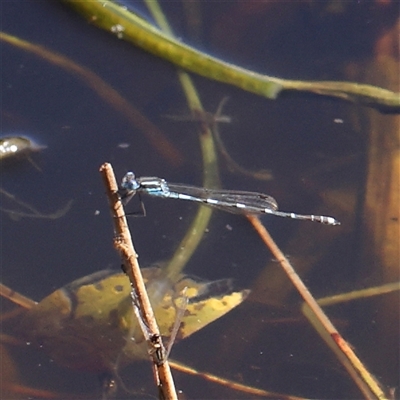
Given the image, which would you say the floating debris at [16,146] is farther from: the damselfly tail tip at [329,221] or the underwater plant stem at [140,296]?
the damselfly tail tip at [329,221]

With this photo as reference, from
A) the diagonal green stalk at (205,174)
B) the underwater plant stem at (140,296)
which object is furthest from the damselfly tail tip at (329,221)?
the underwater plant stem at (140,296)

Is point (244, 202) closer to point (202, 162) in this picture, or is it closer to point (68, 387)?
point (202, 162)

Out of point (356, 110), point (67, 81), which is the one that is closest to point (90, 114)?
point (67, 81)

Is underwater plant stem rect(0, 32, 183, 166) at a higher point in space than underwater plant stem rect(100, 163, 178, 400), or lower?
higher

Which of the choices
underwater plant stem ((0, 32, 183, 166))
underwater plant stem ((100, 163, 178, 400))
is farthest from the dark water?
underwater plant stem ((100, 163, 178, 400))

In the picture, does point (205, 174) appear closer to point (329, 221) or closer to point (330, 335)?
point (329, 221)

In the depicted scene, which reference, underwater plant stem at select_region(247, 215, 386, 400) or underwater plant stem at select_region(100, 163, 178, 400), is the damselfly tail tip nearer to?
underwater plant stem at select_region(247, 215, 386, 400)
